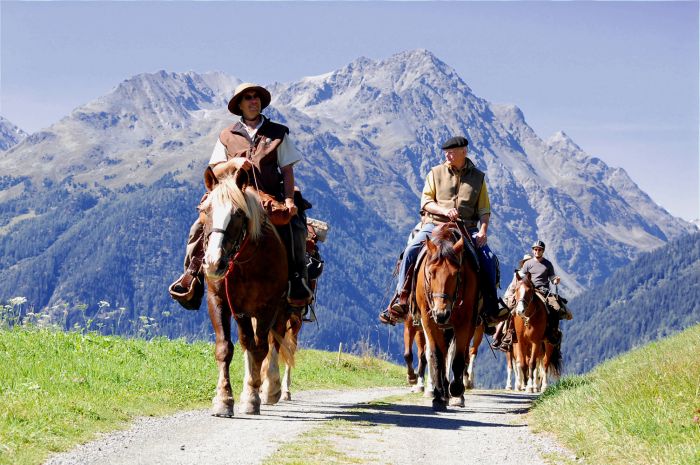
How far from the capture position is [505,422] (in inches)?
556

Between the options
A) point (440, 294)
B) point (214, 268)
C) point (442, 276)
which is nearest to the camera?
point (214, 268)

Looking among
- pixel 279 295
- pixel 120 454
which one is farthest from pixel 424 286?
pixel 120 454

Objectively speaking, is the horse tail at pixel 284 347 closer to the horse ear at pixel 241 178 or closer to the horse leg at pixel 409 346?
the horse ear at pixel 241 178

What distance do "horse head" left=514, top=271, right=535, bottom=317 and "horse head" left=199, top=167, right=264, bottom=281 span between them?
47.9ft

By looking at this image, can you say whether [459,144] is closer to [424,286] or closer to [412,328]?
[424,286]

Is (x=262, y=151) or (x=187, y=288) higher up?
(x=262, y=151)

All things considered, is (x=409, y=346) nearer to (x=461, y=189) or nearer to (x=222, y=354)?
(x=461, y=189)

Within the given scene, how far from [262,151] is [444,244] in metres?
3.51

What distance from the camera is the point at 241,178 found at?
12727mm

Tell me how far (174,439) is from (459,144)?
796 centimetres

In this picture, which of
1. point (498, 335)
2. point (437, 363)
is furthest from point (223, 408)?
point (498, 335)

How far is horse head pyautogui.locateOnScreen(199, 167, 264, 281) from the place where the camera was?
11688 millimetres

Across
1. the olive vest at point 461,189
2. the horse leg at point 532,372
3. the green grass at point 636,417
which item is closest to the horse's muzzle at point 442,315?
the green grass at point 636,417

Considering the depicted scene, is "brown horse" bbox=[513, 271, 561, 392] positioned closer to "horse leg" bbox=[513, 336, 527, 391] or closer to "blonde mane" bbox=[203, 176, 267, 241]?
"horse leg" bbox=[513, 336, 527, 391]
